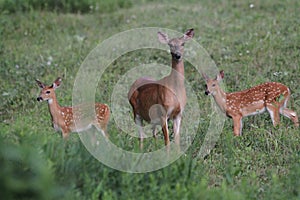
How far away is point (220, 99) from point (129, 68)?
9.40 feet

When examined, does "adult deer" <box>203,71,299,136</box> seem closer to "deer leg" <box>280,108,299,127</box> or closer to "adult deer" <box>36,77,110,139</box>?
"deer leg" <box>280,108,299,127</box>

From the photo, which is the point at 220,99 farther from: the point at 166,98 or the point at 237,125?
the point at 166,98

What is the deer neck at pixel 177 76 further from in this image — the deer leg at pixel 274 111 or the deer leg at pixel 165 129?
the deer leg at pixel 274 111

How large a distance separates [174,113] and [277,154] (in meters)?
1.21

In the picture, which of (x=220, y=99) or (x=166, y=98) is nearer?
(x=166, y=98)

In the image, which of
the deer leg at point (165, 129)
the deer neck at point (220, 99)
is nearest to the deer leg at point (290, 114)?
the deer neck at point (220, 99)

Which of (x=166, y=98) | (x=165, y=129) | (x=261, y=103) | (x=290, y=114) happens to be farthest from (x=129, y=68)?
(x=165, y=129)

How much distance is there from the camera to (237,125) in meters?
9.03

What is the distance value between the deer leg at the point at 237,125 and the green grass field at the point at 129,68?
0.31 feet

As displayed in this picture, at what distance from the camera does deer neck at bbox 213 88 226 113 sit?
372 inches

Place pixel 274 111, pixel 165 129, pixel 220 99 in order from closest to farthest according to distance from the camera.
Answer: pixel 165 129 < pixel 274 111 < pixel 220 99

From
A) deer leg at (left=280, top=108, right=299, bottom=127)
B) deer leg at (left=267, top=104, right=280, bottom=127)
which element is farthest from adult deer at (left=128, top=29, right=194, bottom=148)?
deer leg at (left=280, top=108, right=299, bottom=127)

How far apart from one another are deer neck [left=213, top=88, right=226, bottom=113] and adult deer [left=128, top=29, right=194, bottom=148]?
1.16 metres

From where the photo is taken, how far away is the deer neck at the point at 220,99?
9445mm
